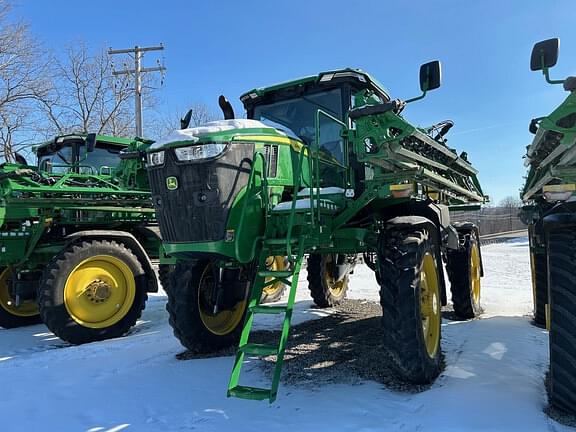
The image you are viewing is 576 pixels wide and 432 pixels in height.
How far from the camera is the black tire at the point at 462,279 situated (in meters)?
6.92

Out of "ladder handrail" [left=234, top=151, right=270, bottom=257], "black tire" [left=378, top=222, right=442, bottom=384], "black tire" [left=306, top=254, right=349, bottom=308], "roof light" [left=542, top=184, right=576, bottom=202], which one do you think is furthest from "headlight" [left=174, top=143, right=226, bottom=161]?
"black tire" [left=306, top=254, right=349, bottom=308]

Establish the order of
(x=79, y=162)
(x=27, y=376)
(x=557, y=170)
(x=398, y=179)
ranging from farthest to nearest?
(x=79, y=162) → (x=27, y=376) → (x=398, y=179) → (x=557, y=170)

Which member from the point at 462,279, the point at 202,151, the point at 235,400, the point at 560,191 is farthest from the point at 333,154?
the point at 462,279

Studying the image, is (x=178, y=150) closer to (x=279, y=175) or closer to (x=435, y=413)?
(x=279, y=175)

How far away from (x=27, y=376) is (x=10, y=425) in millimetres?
1383

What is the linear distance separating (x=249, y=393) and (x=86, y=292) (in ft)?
13.9

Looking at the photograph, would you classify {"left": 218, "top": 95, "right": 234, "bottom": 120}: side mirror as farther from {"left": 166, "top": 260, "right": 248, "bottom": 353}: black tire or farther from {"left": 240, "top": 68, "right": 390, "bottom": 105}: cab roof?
{"left": 166, "top": 260, "right": 248, "bottom": 353}: black tire

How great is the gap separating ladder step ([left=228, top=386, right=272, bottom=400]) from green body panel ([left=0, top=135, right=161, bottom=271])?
13.6ft

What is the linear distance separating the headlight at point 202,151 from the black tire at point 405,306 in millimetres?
1719

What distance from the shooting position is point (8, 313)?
26.6ft

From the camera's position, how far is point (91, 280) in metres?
6.86

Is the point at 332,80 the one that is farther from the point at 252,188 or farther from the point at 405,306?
the point at 405,306

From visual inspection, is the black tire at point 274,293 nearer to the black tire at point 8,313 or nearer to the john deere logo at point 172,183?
the black tire at point 8,313

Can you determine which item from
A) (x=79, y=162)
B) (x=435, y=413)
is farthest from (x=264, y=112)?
(x=79, y=162)
